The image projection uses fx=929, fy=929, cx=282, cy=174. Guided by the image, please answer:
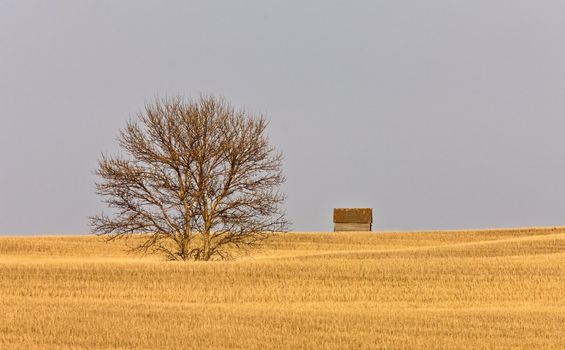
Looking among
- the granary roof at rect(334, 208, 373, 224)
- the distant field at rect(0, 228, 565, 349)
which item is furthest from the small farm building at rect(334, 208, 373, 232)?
the distant field at rect(0, 228, 565, 349)

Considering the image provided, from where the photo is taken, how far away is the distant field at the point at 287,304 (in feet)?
61.6

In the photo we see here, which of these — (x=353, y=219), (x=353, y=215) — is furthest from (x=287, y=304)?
(x=353, y=215)

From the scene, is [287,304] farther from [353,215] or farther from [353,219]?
[353,215]

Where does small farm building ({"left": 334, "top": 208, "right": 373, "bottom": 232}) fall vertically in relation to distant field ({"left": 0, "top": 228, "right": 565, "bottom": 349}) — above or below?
above

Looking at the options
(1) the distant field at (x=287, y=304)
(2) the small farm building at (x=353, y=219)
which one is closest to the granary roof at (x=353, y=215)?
(2) the small farm building at (x=353, y=219)

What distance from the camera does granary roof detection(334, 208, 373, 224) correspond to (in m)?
78.3

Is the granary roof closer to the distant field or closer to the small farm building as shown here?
the small farm building

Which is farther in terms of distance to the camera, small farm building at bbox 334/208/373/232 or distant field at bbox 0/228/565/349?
small farm building at bbox 334/208/373/232

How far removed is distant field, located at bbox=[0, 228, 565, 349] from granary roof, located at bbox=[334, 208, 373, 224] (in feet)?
137

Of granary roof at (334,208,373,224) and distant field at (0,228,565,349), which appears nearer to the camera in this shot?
distant field at (0,228,565,349)

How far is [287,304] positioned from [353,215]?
5275cm

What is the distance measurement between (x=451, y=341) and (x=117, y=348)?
21.6 feet

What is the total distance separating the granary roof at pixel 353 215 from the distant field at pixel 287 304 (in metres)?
41.9

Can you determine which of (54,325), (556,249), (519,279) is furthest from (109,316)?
(556,249)
